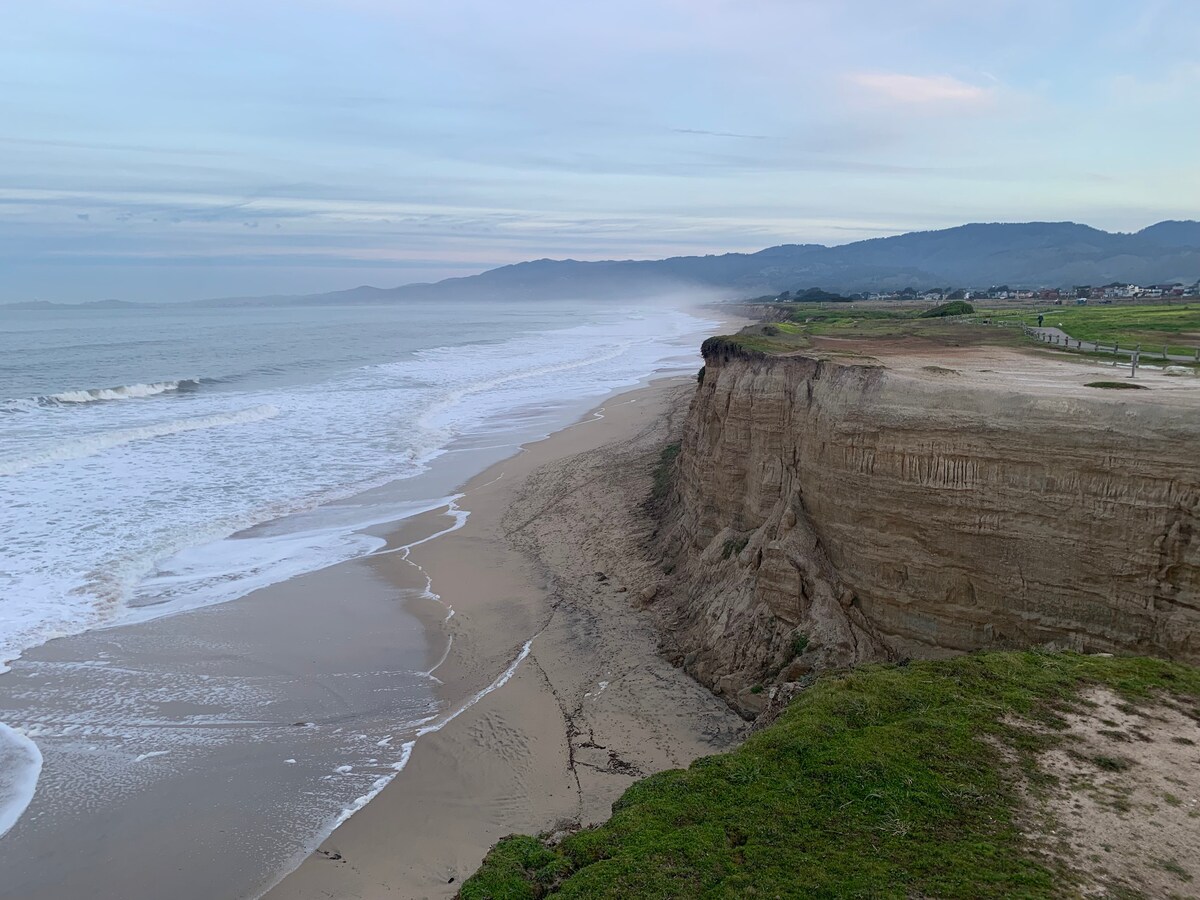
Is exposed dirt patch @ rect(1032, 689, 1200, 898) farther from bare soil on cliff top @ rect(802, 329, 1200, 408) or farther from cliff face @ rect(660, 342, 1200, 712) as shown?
bare soil on cliff top @ rect(802, 329, 1200, 408)

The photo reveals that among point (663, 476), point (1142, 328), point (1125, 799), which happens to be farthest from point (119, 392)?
point (1125, 799)

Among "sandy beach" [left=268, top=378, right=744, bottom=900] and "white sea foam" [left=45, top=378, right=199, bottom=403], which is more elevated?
"white sea foam" [left=45, top=378, right=199, bottom=403]

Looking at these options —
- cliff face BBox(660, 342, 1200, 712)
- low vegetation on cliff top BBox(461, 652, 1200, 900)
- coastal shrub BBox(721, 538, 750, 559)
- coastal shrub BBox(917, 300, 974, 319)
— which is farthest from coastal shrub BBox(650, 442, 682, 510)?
coastal shrub BBox(917, 300, 974, 319)

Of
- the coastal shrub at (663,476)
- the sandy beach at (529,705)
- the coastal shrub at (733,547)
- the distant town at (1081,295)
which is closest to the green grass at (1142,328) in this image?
the coastal shrub at (733,547)

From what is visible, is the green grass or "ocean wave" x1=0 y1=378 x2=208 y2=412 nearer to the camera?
the green grass

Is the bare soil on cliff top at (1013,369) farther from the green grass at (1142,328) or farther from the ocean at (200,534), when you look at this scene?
the ocean at (200,534)

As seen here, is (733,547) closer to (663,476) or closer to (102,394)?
(663,476)
